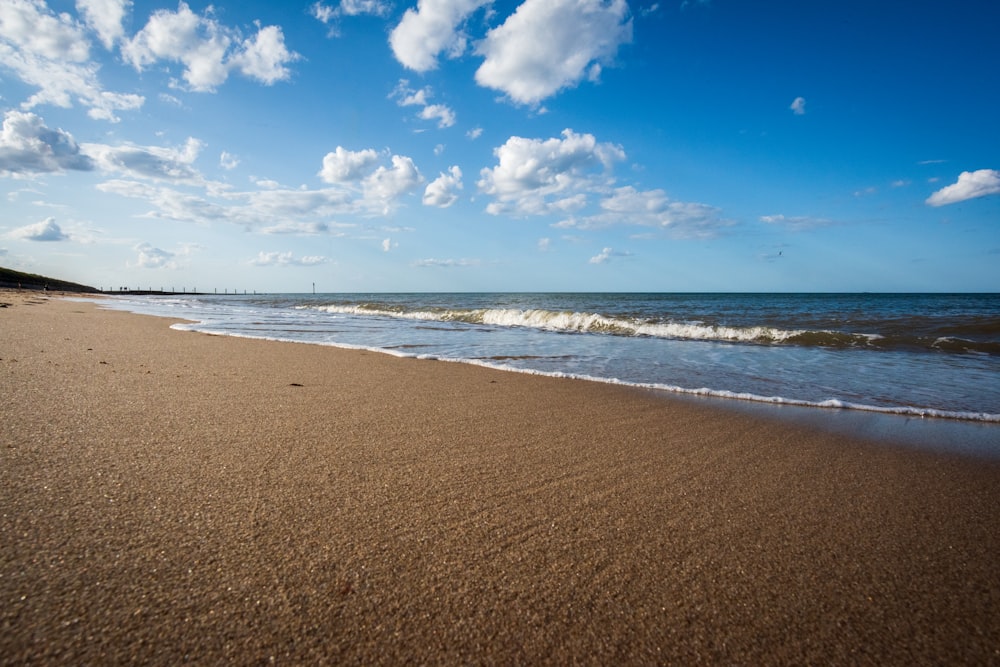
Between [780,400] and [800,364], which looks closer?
[780,400]

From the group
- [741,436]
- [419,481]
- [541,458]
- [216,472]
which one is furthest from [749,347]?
[216,472]

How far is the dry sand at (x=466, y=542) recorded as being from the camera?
4.51ft

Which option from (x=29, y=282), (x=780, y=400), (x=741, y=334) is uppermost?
(x=29, y=282)

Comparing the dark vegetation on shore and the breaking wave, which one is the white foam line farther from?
the dark vegetation on shore

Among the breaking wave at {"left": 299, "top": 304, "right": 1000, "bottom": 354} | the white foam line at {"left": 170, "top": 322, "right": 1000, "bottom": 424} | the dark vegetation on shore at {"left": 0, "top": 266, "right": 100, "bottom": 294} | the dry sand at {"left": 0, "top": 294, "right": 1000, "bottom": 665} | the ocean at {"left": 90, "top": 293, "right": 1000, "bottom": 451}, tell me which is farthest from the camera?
the dark vegetation on shore at {"left": 0, "top": 266, "right": 100, "bottom": 294}

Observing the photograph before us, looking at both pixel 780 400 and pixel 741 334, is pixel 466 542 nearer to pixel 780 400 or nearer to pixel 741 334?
pixel 780 400

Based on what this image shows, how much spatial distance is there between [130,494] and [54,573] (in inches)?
25.5

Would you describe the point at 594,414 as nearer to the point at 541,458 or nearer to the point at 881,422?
the point at 541,458

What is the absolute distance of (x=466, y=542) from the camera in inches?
75.3

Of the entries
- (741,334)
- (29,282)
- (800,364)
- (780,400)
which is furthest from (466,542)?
(29,282)

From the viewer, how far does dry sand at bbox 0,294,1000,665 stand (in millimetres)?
1375

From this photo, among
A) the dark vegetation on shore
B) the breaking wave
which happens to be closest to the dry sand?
the breaking wave

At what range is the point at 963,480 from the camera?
3.13 m

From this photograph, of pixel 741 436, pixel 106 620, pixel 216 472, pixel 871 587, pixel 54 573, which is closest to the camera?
pixel 106 620
